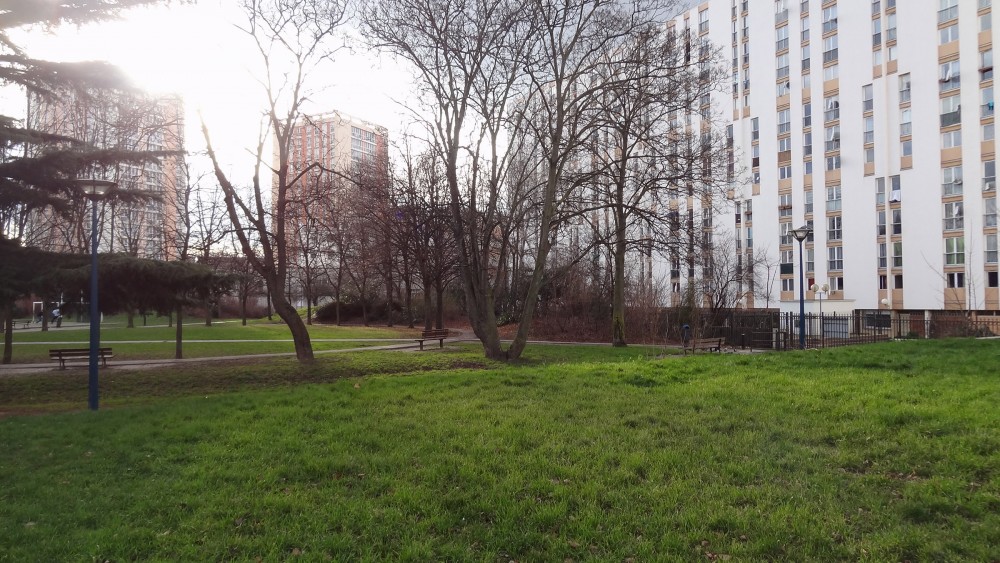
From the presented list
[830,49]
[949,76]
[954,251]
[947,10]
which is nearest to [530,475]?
[954,251]

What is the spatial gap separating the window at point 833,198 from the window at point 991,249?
385 inches

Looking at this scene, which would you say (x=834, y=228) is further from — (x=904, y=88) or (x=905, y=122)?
(x=904, y=88)

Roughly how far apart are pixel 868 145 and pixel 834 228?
6.61 meters

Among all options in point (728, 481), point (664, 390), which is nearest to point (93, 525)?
point (728, 481)

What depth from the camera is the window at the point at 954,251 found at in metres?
37.9

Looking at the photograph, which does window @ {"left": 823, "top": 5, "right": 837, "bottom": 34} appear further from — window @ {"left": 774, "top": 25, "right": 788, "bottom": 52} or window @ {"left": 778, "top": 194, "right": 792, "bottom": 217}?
window @ {"left": 778, "top": 194, "right": 792, "bottom": 217}

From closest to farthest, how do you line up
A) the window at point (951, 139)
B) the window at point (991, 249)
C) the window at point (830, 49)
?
the window at point (991, 249)
the window at point (951, 139)
the window at point (830, 49)

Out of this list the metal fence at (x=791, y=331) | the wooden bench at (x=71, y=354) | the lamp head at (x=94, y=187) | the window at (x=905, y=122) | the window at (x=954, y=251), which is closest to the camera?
the lamp head at (x=94, y=187)

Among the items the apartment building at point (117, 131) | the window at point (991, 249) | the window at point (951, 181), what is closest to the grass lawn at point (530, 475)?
the apartment building at point (117, 131)

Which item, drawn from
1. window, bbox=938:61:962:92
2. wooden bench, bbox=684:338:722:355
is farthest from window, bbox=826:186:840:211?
wooden bench, bbox=684:338:722:355

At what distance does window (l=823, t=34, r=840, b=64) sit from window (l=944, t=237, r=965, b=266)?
54.7 feet

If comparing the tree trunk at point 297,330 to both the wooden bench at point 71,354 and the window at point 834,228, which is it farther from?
the window at point 834,228

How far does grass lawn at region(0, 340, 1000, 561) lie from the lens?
391 cm

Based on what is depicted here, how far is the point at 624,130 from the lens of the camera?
16844mm
